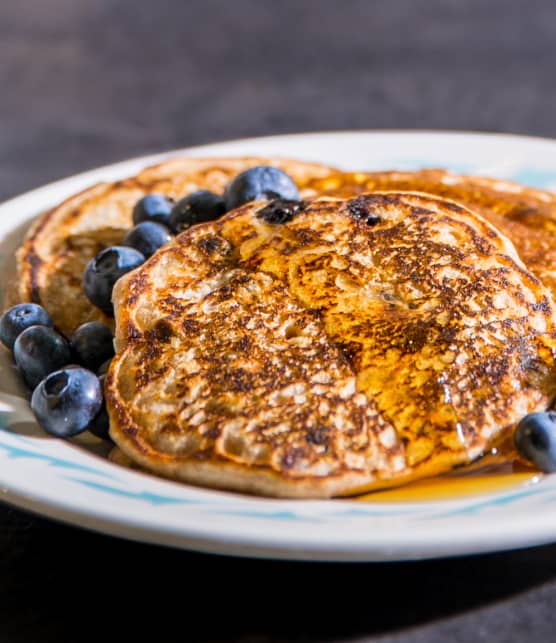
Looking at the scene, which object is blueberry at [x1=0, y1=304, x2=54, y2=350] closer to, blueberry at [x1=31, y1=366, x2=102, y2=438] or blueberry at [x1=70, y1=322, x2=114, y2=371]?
blueberry at [x1=70, y1=322, x2=114, y2=371]

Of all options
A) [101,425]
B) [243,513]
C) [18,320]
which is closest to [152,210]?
[18,320]

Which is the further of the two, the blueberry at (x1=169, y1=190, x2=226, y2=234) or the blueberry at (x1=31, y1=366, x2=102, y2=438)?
the blueberry at (x1=169, y1=190, x2=226, y2=234)

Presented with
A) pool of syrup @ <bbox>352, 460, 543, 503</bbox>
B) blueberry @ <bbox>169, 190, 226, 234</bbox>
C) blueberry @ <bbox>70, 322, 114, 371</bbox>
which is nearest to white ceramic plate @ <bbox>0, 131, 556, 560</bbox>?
pool of syrup @ <bbox>352, 460, 543, 503</bbox>

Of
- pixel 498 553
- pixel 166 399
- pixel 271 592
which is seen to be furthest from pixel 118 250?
pixel 498 553

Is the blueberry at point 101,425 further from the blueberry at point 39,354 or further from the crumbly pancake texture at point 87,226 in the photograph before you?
the crumbly pancake texture at point 87,226

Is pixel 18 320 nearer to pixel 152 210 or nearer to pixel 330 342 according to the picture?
pixel 152 210

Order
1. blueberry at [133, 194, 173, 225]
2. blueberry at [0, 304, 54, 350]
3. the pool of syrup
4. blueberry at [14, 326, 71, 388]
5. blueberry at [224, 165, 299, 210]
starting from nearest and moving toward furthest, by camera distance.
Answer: the pool of syrup < blueberry at [14, 326, 71, 388] < blueberry at [0, 304, 54, 350] < blueberry at [224, 165, 299, 210] < blueberry at [133, 194, 173, 225]
